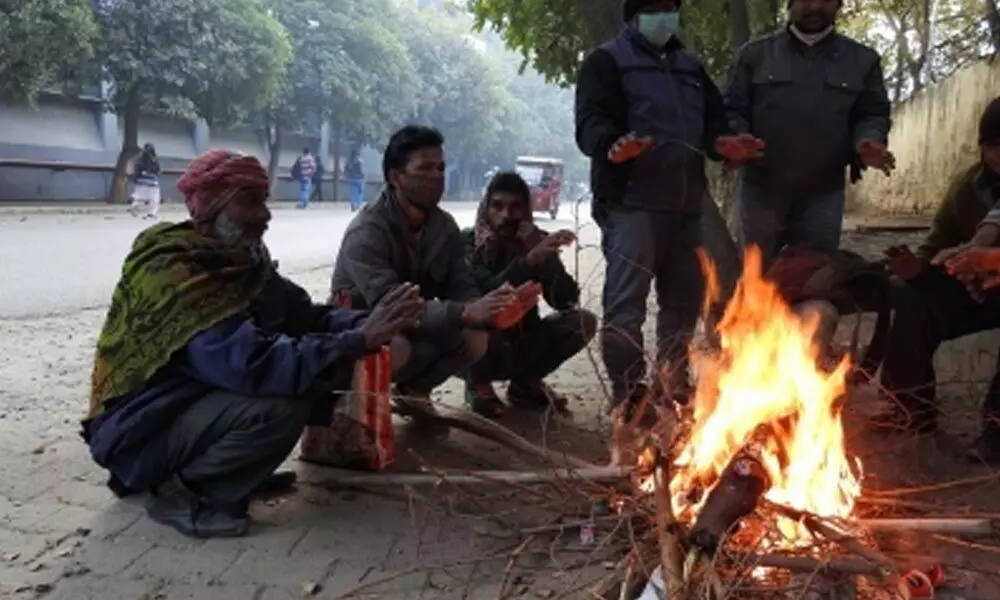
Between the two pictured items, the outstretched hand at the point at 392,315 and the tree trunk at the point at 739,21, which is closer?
the outstretched hand at the point at 392,315

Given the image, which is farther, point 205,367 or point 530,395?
point 530,395

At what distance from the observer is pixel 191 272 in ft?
10.5

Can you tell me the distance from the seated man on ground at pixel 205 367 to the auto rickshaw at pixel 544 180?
3189cm

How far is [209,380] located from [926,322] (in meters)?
3.00

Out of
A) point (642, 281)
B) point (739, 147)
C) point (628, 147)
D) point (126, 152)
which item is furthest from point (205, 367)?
point (126, 152)

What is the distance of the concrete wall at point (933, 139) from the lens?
26.9 ft

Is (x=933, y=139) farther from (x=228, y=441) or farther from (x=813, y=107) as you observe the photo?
(x=228, y=441)

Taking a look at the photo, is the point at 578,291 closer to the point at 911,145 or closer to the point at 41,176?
the point at 911,145

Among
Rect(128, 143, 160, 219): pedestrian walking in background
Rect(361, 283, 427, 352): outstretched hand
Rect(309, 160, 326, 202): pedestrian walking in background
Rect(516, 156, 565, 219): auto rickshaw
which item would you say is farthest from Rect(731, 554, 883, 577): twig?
Rect(309, 160, 326, 202): pedestrian walking in background

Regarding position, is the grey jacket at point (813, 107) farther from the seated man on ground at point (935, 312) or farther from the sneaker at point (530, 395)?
the sneaker at point (530, 395)

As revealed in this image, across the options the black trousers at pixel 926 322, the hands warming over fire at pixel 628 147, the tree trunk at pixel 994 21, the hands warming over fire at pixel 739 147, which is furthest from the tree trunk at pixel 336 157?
the black trousers at pixel 926 322

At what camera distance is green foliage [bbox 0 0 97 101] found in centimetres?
1966

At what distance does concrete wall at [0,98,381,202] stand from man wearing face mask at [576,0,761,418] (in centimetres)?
1868

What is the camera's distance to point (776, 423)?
2895 mm
